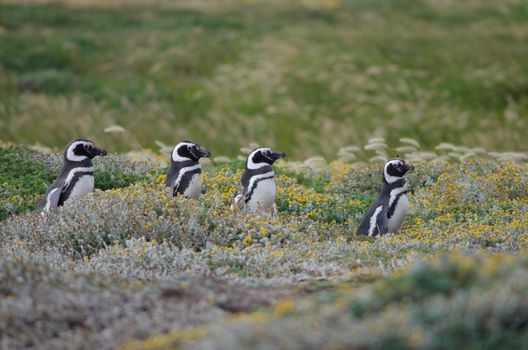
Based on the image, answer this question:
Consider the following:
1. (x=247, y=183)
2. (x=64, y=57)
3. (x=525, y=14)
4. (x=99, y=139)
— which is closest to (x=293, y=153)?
(x=99, y=139)

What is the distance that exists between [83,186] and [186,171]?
4.96 ft

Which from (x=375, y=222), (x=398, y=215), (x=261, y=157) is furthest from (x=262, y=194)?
(x=398, y=215)

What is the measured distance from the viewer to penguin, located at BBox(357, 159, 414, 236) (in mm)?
10555

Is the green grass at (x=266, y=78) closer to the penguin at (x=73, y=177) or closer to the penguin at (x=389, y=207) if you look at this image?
the penguin at (x=73, y=177)

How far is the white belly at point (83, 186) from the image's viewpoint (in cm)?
1100

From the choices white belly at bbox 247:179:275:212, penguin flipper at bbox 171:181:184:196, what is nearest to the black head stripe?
penguin flipper at bbox 171:181:184:196

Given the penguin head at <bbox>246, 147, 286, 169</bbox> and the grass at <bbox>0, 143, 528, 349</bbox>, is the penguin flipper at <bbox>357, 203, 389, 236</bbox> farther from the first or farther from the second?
the penguin head at <bbox>246, 147, 286, 169</bbox>

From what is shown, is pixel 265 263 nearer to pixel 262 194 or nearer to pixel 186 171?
pixel 262 194

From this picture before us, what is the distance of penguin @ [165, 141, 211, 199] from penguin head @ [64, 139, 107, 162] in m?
1.11

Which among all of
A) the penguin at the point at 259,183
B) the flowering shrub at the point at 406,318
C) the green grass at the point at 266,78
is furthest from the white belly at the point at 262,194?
the green grass at the point at 266,78

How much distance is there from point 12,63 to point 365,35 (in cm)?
1235

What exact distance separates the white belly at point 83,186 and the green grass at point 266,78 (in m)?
6.54

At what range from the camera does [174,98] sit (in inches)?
921

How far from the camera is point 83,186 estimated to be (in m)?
11.1
